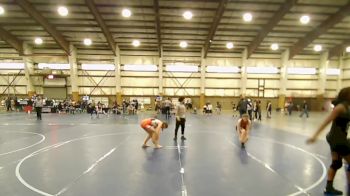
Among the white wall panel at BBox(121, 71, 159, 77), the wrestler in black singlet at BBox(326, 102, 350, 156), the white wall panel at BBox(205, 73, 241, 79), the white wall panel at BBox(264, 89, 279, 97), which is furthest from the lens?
the white wall panel at BBox(264, 89, 279, 97)

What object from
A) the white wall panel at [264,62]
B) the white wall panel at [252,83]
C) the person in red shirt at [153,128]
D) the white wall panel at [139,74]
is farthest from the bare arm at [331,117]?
the white wall panel at [264,62]

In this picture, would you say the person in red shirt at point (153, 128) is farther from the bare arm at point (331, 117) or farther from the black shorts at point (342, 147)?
the bare arm at point (331, 117)

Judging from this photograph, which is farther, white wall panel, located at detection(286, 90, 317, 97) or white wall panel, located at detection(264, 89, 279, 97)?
white wall panel, located at detection(264, 89, 279, 97)

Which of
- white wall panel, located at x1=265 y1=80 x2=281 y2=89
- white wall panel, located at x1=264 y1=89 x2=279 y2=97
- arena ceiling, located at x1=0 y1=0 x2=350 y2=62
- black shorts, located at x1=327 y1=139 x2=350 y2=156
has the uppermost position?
arena ceiling, located at x1=0 y1=0 x2=350 y2=62

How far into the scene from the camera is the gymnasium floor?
5102 millimetres

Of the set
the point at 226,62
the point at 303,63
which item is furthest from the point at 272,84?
the point at 226,62

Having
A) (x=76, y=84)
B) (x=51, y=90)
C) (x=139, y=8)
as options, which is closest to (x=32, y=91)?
(x=51, y=90)

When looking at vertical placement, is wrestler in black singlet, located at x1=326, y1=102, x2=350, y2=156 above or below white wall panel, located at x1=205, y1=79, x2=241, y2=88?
below

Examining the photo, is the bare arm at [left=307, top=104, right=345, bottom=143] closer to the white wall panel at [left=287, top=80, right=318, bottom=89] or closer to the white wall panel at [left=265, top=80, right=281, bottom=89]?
the white wall panel at [left=265, top=80, right=281, bottom=89]

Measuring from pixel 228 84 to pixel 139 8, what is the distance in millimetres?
15681

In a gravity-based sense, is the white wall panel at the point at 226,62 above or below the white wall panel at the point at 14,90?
above

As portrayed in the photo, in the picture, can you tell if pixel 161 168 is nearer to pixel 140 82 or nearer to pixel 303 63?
pixel 140 82

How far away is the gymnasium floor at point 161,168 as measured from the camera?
510 centimetres

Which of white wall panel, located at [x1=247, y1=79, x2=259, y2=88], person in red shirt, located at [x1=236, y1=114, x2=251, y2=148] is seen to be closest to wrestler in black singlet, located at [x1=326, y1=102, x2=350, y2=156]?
person in red shirt, located at [x1=236, y1=114, x2=251, y2=148]
